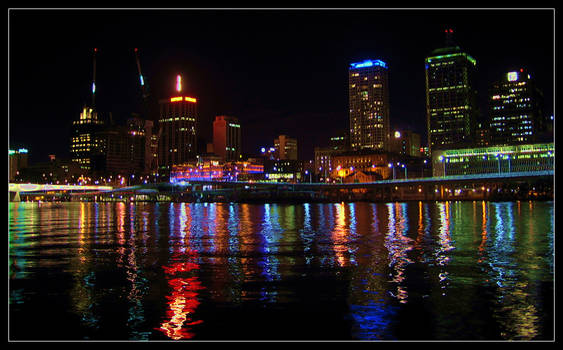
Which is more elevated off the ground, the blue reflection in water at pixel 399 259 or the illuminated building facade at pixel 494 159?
the illuminated building facade at pixel 494 159

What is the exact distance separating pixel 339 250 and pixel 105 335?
50.7ft

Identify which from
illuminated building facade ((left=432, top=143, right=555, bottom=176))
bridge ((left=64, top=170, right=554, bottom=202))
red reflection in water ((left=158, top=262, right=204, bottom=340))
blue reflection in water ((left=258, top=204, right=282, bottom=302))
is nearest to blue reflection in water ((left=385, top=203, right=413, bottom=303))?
blue reflection in water ((left=258, top=204, right=282, bottom=302))

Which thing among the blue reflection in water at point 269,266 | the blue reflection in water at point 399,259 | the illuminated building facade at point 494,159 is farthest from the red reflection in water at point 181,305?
the illuminated building facade at point 494,159

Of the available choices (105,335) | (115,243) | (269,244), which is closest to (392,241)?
(269,244)

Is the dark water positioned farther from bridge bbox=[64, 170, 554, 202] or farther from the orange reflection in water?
bridge bbox=[64, 170, 554, 202]

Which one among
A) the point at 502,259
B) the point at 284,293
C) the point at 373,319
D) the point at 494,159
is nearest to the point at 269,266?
the point at 284,293

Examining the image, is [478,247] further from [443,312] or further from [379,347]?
[379,347]

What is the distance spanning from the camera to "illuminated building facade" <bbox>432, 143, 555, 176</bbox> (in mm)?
161375

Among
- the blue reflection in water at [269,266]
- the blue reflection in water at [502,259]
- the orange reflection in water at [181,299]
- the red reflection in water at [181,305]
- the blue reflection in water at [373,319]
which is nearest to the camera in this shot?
the blue reflection in water at [373,319]

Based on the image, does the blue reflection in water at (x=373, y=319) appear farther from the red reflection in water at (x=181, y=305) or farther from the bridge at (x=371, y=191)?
the bridge at (x=371, y=191)

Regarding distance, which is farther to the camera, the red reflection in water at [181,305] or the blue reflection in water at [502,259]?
the blue reflection in water at [502,259]

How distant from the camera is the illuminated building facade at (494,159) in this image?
161375 millimetres

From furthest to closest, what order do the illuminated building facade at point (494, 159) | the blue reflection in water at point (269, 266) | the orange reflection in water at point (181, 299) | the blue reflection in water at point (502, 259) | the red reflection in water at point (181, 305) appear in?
the illuminated building facade at point (494, 159), the blue reflection in water at point (502, 259), the blue reflection in water at point (269, 266), the orange reflection in water at point (181, 299), the red reflection in water at point (181, 305)

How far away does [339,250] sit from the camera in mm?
24703
